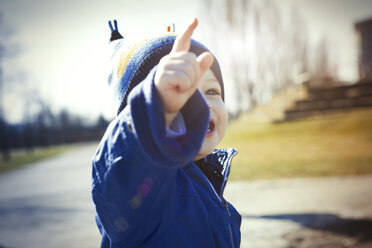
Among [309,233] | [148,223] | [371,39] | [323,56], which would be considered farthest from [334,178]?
[323,56]

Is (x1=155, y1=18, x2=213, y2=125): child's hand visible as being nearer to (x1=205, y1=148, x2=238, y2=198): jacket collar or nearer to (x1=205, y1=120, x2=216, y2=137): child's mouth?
(x1=205, y1=120, x2=216, y2=137): child's mouth

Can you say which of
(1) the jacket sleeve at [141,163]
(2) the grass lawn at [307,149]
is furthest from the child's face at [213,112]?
(2) the grass lawn at [307,149]

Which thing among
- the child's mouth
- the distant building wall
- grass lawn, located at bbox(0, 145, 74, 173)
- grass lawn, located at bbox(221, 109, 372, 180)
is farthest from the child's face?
the distant building wall

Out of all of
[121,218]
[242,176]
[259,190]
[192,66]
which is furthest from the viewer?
[242,176]

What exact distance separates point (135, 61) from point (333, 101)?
15064mm

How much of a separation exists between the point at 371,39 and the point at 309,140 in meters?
20.1

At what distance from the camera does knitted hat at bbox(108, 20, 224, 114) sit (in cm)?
112

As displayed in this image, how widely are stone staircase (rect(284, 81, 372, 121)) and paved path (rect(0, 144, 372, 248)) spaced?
9.79 meters

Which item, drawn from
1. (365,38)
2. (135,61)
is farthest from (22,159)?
(365,38)

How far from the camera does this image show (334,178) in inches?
208

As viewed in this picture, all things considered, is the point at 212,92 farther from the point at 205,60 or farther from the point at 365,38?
the point at 365,38

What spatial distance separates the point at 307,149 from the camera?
8.68 meters

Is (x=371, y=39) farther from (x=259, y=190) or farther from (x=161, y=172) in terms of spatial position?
(x=161, y=172)

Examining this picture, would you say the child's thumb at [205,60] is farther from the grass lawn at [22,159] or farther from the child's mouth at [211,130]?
the grass lawn at [22,159]
